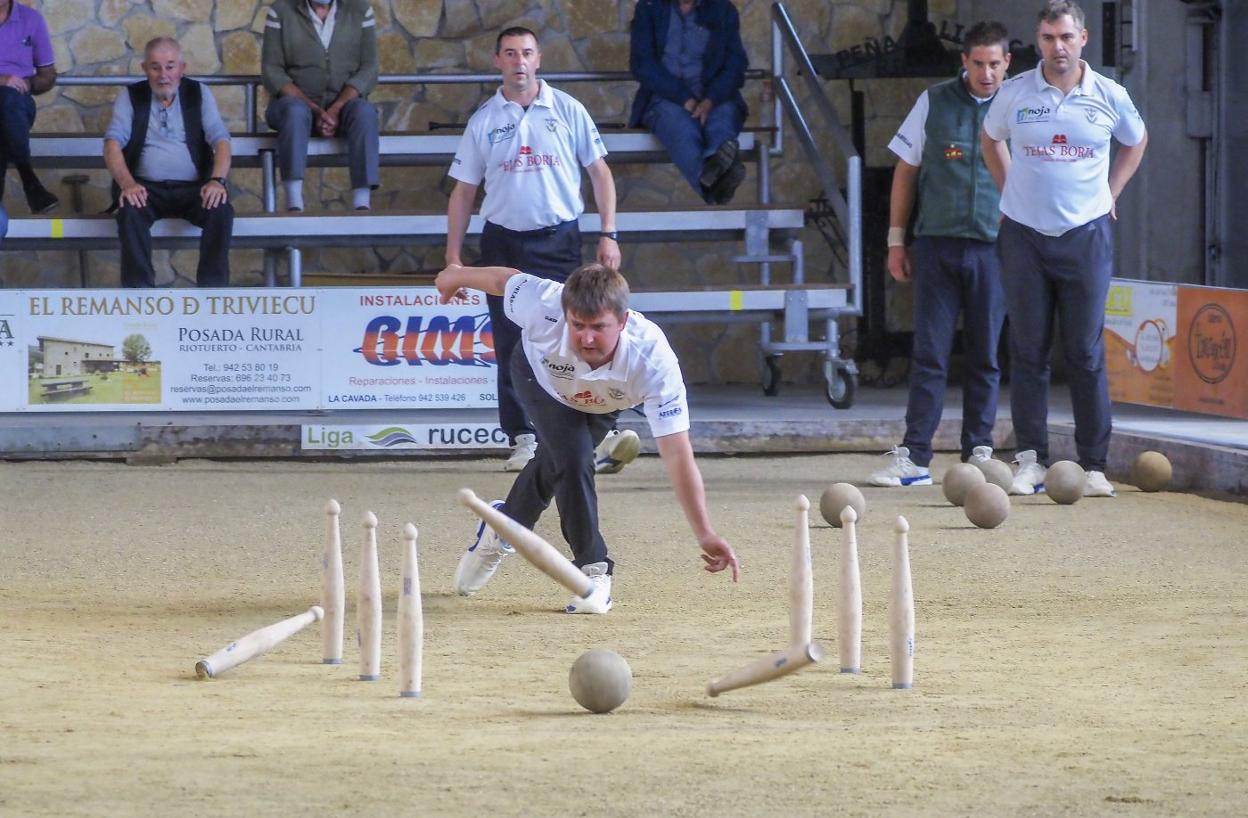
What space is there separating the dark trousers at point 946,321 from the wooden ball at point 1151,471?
2.63 feet

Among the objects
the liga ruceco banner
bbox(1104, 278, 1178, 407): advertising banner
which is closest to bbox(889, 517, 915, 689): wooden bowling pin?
bbox(1104, 278, 1178, 407): advertising banner

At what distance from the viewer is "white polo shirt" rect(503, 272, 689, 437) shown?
6.00 meters

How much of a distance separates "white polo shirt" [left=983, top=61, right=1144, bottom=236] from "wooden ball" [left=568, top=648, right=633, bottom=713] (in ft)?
15.7

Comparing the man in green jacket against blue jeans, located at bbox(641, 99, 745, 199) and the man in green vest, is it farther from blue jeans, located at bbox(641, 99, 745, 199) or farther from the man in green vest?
the man in green vest

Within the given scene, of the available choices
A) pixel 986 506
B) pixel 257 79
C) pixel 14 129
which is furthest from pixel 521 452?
pixel 14 129

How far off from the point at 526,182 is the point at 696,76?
159 inches

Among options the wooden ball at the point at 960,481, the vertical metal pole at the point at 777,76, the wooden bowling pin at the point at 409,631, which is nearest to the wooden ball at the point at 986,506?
the wooden ball at the point at 960,481

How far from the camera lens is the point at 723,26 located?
1338 cm

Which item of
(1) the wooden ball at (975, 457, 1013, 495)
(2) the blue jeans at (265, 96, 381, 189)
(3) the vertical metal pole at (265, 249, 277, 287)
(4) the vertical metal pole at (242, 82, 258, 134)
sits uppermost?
(4) the vertical metal pole at (242, 82, 258, 134)

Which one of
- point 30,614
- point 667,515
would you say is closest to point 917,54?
point 667,515

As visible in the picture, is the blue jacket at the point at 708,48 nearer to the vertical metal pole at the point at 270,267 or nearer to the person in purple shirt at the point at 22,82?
the vertical metal pole at the point at 270,267

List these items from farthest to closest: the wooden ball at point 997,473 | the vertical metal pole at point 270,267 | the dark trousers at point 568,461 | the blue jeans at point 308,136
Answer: the blue jeans at point 308,136
the vertical metal pole at point 270,267
the wooden ball at point 997,473
the dark trousers at point 568,461

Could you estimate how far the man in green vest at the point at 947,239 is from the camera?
9531mm

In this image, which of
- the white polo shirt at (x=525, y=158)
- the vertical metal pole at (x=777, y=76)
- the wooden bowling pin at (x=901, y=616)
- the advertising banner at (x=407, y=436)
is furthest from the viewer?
the vertical metal pole at (x=777, y=76)
